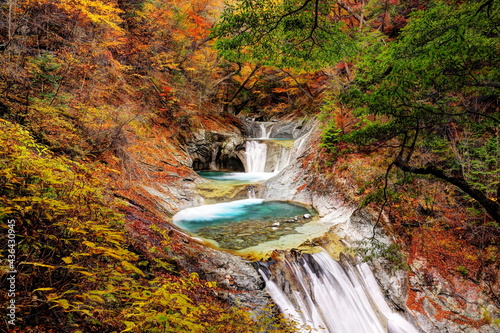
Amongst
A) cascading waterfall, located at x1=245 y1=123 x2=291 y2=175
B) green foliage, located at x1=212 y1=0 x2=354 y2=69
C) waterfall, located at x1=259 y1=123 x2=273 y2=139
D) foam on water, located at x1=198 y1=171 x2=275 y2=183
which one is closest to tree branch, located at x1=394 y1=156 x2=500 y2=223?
green foliage, located at x1=212 y1=0 x2=354 y2=69

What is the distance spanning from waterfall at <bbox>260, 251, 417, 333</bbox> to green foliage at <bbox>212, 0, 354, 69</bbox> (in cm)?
492

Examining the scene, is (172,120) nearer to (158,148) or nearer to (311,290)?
(158,148)

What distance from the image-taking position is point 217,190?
37.0 ft

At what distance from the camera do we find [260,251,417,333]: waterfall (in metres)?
5.38

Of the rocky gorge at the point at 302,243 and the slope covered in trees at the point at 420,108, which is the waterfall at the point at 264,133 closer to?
the rocky gorge at the point at 302,243

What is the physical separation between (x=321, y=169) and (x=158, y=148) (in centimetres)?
805

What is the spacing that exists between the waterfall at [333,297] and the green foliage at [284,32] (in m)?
4.92

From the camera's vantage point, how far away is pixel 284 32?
4539 mm

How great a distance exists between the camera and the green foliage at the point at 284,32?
13.7ft

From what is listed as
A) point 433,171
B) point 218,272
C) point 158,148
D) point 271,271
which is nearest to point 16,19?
point 158,148

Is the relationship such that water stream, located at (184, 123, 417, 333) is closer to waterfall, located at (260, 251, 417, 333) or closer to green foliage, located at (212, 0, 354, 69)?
waterfall, located at (260, 251, 417, 333)

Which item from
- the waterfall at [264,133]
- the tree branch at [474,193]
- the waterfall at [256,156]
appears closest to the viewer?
the tree branch at [474,193]

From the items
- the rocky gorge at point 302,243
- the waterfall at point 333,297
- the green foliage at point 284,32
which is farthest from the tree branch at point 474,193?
the waterfall at point 333,297

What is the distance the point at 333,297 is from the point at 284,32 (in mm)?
6287
